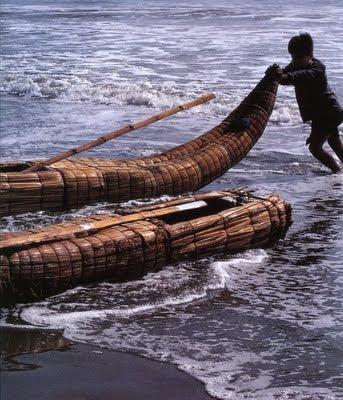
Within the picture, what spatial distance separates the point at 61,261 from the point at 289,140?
7537 millimetres

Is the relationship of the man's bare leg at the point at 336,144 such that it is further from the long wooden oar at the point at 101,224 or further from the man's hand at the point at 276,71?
the long wooden oar at the point at 101,224

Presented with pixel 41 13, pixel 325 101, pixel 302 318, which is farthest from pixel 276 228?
pixel 41 13

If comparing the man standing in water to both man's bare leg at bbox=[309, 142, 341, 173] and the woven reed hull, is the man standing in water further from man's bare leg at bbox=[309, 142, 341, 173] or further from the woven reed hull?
the woven reed hull

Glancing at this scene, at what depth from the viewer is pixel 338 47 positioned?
22.2 metres

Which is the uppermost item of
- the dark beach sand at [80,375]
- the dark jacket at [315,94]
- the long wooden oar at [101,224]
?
the dark jacket at [315,94]

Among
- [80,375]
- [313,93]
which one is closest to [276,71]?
[313,93]

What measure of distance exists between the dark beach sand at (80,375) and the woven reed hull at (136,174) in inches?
107

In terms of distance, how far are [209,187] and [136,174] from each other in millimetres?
1653

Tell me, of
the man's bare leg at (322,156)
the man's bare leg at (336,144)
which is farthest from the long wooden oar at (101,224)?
the man's bare leg at (336,144)

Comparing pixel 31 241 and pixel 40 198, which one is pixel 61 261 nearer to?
pixel 31 241

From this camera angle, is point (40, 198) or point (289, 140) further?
point (289, 140)

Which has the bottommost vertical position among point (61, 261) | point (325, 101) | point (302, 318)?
point (302, 318)

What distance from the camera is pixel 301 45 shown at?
945 centimetres

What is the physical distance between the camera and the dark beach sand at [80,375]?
15.0ft
